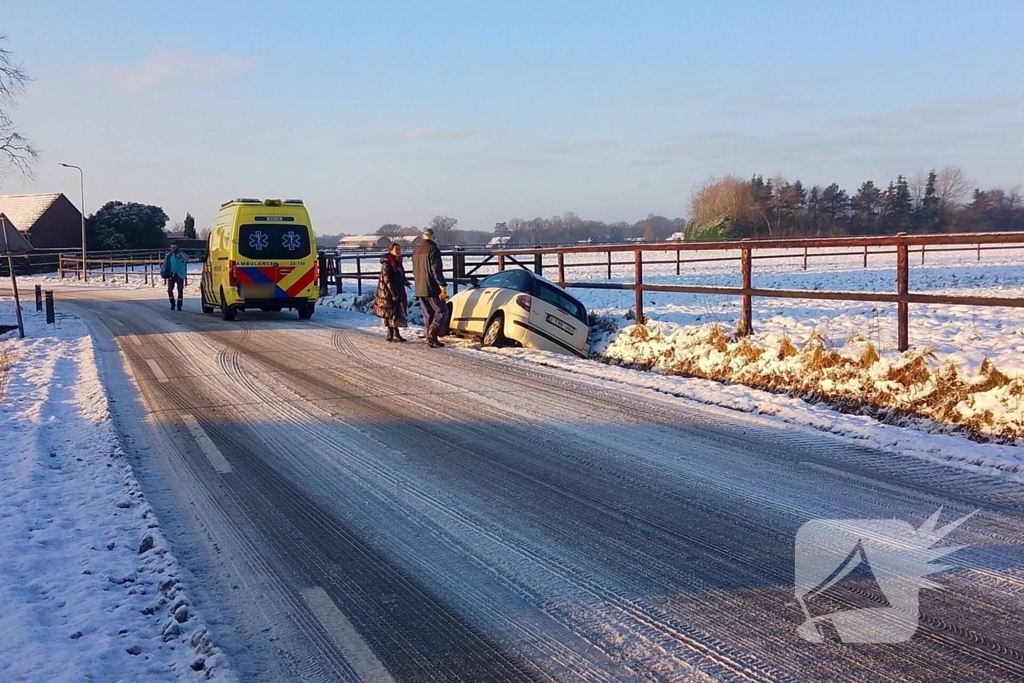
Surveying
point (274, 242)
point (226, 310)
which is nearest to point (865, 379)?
point (274, 242)

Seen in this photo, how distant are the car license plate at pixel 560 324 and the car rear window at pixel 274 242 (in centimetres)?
804

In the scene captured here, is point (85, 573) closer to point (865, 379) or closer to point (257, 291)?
point (865, 379)

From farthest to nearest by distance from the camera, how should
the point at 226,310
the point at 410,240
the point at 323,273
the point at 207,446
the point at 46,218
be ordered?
1. the point at 46,218
2. the point at 410,240
3. the point at 323,273
4. the point at 226,310
5. the point at 207,446

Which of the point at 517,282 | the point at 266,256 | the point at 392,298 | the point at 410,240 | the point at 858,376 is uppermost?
the point at 410,240

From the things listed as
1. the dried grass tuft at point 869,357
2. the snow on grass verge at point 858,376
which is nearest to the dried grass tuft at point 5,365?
the snow on grass verge at point 858,376

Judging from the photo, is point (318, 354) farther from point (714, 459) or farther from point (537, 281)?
point (714, 459)

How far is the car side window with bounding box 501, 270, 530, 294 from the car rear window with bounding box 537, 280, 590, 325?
200 millimetres

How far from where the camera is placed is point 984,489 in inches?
229

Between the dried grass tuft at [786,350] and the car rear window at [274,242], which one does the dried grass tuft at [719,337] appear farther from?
the car rear window at [274,242]

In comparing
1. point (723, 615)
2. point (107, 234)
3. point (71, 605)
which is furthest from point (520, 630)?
point (107, 234)

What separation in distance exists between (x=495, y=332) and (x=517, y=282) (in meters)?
0.90

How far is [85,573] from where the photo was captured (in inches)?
178

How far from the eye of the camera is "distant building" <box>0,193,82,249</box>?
237ft

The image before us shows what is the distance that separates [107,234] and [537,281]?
69.1 metres
